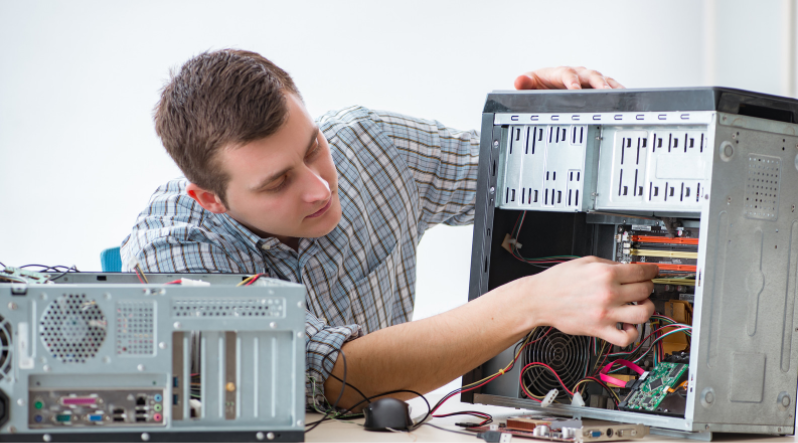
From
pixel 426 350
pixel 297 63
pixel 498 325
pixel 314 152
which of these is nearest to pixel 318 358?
pixel 426 350

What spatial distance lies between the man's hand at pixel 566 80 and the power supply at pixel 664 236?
157 millimetres

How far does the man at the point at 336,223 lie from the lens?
1.04 m

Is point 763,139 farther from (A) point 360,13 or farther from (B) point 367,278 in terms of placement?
(A) point 360,13

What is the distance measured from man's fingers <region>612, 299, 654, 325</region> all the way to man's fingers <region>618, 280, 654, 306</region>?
2 centimetres

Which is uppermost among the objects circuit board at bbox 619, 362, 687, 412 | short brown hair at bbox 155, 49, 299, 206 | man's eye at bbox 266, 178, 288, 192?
short brown hair at bbox 155, 49, 299, 206

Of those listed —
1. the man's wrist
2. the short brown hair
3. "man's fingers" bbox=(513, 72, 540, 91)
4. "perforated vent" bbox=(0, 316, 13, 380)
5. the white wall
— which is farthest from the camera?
the white wall

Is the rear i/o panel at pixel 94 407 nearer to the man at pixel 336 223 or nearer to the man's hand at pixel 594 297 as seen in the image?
the man at pixel 336 223

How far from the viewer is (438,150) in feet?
5.47

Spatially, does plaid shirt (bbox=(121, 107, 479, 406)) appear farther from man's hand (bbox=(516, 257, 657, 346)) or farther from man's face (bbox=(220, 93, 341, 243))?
man's hand (bbox=(516, 257, 657, 346))

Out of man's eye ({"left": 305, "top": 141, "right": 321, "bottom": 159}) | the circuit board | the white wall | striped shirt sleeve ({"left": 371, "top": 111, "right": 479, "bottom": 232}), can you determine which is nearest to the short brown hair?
man's eye ({"left": 305, "top": 141, "right": 321, "bottom": 159})

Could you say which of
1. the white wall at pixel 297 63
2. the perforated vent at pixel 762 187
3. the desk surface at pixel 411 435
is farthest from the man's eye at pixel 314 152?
the white wall at pixel 297 63

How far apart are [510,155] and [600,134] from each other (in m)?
0.15

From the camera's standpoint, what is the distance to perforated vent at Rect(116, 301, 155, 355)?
802 mm

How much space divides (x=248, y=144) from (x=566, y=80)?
558mm
